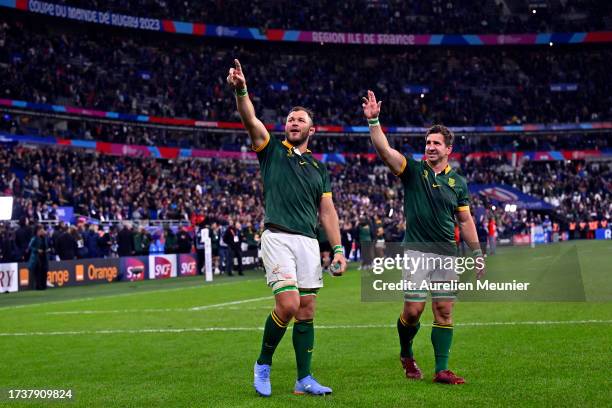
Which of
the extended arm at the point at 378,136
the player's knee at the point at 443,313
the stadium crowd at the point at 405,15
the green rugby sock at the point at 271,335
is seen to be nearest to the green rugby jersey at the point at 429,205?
the extended arm at the point at 378,136

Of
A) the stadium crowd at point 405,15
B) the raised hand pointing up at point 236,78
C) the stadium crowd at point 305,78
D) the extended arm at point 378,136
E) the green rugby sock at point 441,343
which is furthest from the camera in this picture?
the stadium crowd at point 405,15

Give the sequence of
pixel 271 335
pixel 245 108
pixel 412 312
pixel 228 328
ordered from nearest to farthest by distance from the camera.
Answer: pixel 245 108, pixel 271 335, pixel 412 312, pixel 228 328

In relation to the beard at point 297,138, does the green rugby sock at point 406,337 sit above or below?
below

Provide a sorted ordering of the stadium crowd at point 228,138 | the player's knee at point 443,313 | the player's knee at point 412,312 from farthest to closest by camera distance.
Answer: the stadium crowd at point 228,138
the player's knee at point 412,312
the player's knee at point 443,313

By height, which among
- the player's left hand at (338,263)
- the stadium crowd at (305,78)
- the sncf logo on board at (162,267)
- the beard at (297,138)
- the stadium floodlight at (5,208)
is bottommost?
the sncf logo on board at (162,267)

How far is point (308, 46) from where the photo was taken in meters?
73.0

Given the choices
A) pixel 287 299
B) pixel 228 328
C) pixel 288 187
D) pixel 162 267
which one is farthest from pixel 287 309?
pixel 162 267

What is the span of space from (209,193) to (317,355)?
132 ft

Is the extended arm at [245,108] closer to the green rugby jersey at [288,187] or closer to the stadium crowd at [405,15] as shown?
the green rugby jersey at [288,187]

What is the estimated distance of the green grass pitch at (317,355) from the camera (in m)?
7.20

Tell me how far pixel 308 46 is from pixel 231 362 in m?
65.4

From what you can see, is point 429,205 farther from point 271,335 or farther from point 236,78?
point 236,78

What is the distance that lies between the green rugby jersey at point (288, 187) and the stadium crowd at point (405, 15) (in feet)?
191

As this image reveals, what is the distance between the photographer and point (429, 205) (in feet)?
27.2
